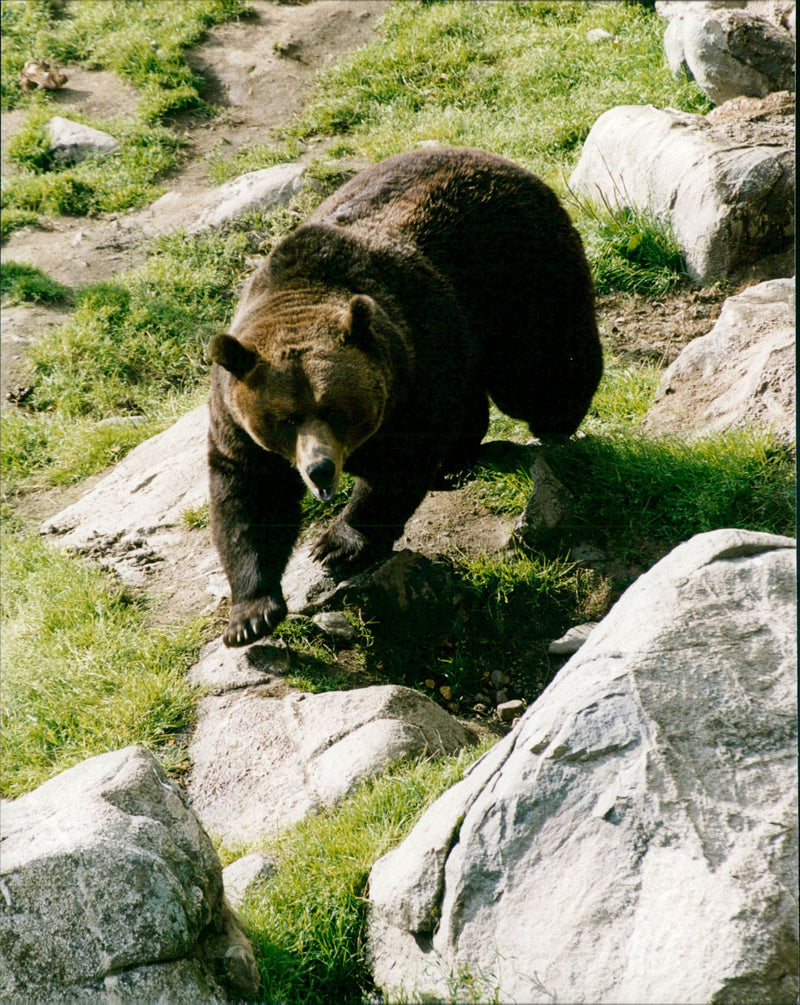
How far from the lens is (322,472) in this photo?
4.60 metres

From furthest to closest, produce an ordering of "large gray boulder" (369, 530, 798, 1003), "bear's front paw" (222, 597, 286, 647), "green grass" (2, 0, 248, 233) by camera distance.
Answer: "green grass" (2, 0, 248, 233)
"bear's front paw" (222, 597, 286, 647)
"large gray boulder" (369, 530, 798, 1003)

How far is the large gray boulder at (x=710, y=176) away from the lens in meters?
6.88

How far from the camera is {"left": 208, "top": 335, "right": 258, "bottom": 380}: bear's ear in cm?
473

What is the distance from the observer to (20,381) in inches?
339

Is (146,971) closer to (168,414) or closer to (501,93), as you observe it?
(168,414)

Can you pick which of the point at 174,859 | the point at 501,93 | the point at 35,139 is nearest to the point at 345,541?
the point at 174,859

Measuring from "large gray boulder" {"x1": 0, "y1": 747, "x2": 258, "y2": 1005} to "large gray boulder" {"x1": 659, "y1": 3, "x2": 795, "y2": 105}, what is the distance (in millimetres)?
7350

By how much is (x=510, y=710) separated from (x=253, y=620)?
125cm

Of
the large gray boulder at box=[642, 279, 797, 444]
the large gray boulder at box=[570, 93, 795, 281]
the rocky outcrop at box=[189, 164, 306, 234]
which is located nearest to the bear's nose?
the large gray boulder at box=[642, 279, 797, 444]

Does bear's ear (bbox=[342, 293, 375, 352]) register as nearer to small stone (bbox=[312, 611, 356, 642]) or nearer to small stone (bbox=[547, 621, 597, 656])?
small stone (bbox=[312, 611, 356, 642])

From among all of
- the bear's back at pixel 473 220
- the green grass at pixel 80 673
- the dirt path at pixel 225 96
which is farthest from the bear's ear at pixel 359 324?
the dirt path at pixel 225 96

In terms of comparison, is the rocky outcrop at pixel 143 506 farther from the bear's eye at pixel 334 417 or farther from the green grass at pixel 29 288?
the green grass at pixel 29 288

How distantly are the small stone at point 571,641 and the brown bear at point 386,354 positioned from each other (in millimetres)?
994

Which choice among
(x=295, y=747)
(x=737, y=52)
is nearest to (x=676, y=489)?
(x=295, y=747)
